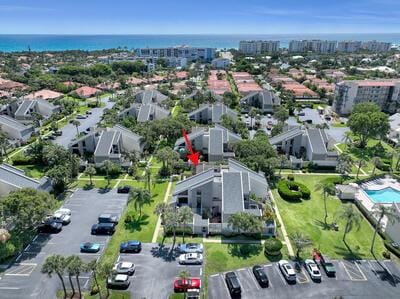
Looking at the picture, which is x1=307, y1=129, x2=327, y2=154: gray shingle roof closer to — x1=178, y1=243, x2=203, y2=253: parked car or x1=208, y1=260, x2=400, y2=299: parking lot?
x1=208, y1=260, x2=400, y2=299: parking lot

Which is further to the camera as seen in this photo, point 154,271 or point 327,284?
point 154,271

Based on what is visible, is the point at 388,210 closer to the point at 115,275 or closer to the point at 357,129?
the point at 115,275

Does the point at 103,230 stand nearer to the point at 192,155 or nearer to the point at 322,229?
the point at 192,155

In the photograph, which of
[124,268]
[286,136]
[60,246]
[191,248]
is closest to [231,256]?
[191,248]

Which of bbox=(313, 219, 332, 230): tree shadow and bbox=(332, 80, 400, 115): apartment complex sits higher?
bbox=(332, 80, 400, 115): apartment complex

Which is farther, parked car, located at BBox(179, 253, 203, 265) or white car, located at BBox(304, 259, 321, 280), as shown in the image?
parked car, located at BBox(179, 253, 203, 265)

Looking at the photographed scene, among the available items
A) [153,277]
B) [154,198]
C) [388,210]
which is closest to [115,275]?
[153,277]

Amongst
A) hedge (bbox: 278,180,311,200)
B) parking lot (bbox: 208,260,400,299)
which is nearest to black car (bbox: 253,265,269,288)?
parking lot (bbox: 208,260,400,299)
